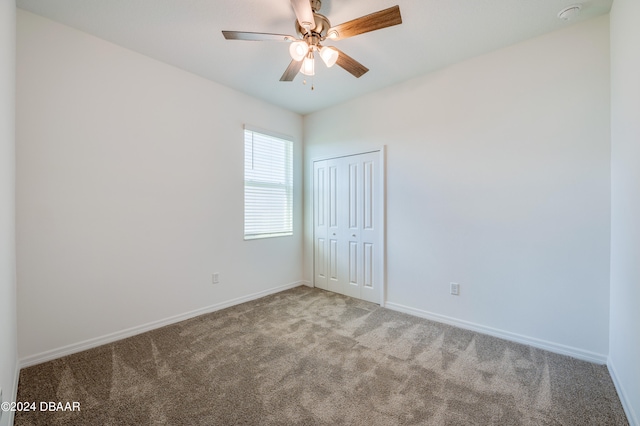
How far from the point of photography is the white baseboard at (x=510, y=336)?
2178mm

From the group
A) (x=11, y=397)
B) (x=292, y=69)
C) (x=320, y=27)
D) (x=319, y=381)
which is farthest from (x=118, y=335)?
(x=320, y=27)

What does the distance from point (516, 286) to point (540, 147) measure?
129 cm

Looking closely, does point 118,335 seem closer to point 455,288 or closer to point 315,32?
point 315,32

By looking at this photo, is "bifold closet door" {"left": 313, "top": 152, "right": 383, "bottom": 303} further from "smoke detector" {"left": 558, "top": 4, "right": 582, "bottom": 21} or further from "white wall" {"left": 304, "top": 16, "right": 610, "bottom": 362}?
"smoke detector" {"left": 558, "top": 4, "right": 582, "bottom": 21}

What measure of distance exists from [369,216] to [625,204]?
7.35ft

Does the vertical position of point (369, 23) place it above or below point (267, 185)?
above

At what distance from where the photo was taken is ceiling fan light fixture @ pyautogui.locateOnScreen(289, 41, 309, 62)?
1.90 meters

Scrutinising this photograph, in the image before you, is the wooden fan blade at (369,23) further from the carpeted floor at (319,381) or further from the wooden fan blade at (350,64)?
the carpeted floor at (319,381)

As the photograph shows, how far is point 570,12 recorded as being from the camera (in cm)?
204

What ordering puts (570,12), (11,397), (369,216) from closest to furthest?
(11,397) < (570,12) < (369,216)

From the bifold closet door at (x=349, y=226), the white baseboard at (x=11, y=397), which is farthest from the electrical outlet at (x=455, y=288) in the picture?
the white baseboard at (x=11, y=397)

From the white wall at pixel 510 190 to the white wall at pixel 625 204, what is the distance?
14cm

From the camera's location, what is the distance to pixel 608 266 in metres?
2.12

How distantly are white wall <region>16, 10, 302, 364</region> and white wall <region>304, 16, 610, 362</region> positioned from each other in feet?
7.00
